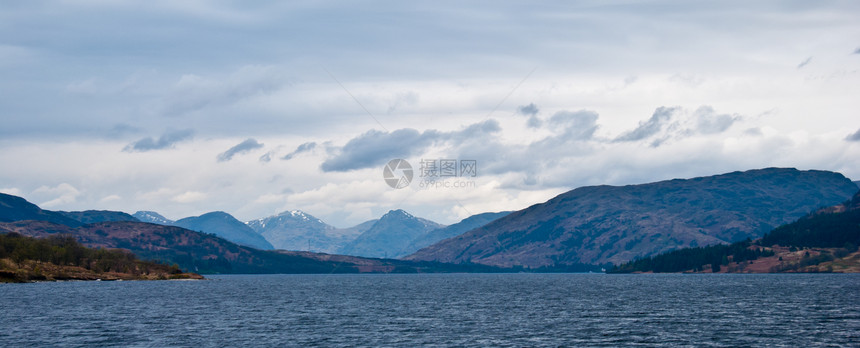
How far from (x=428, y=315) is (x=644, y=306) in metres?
53.0

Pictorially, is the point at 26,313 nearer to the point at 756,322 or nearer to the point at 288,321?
the point at 288,321

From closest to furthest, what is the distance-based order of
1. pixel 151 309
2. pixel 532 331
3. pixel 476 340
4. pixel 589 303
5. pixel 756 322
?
1. pixel 476 340
2. pixel 532 331
3. pixel 756 322
4. pixel 151 309
5. pixel 589 303

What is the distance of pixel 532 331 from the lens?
379 ft

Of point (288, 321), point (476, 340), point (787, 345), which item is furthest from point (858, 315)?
point (288, 321)

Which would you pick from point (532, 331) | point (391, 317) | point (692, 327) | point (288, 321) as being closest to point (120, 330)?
point (288, 321)

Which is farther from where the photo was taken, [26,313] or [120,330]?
[26,313]

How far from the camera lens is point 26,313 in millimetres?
144125

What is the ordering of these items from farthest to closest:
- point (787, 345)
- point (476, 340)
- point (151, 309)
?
point (151, 309) < point (476, 340) < point (787, 345)

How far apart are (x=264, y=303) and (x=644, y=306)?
94.4 m

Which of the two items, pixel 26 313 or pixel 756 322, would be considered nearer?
pixel 756 322

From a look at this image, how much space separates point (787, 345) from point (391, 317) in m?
72.0

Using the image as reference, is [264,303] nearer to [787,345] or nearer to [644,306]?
[644,306]

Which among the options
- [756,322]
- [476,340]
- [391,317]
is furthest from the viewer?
[391,317]

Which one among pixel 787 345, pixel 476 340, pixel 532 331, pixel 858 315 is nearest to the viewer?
pixel 787 345
